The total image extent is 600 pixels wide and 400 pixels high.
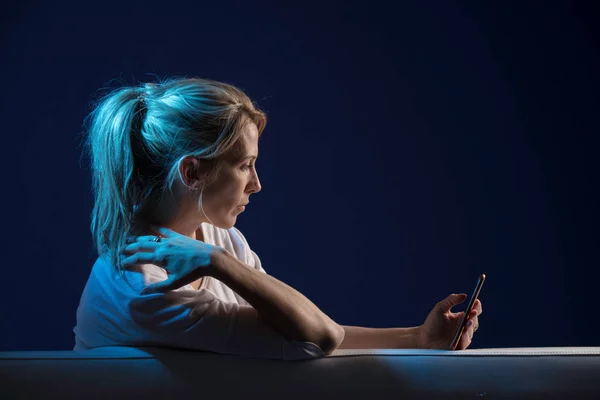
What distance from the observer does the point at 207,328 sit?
107 centimetres

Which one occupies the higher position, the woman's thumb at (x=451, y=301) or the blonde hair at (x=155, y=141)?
the blonde hair at (x=155, y=141)

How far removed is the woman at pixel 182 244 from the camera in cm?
108

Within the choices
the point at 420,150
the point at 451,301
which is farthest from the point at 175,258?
the point at 420,150

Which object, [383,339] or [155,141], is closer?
[155,141]

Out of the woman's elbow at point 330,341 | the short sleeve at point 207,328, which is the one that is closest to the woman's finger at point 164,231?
the short sleeve at point 207,328

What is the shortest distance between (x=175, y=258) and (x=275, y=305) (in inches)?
6.6

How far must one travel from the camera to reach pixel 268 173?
270 centimetres

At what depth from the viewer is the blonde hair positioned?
4.19 feet

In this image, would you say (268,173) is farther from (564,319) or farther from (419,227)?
(564,319)

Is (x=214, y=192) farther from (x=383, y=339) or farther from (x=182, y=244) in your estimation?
(x=383, y=339)

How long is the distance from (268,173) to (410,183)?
550 mm

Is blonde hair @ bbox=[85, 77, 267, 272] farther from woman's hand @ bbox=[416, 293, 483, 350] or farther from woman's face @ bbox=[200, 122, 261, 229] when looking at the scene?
woman's hand @ bbox=[416, 293, 483, 350]

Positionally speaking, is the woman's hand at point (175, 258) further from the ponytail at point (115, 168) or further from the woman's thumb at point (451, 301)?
the woman's thumb at point (451, 301)

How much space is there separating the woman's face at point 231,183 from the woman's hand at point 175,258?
0.15m
